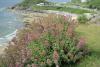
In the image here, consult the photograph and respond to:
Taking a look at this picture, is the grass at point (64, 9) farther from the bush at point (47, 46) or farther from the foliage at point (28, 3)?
the bush at point (47, 46)

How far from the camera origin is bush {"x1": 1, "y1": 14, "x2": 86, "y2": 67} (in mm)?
15109

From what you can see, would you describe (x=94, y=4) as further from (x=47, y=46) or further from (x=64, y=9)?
(x=47, y=46)

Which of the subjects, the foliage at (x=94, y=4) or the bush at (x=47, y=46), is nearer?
the bush at (x=47, y=46)

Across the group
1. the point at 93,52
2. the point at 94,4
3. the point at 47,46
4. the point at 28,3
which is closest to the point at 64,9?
the point at 94,4

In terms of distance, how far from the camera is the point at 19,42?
16234mm

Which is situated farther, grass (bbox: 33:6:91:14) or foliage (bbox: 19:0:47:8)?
foliage (bbox: 19:0:47:8)

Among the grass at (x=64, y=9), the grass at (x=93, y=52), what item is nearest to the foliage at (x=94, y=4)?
the grass at (x=64, y=9)

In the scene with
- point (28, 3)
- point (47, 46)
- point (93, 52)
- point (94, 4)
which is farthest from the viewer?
point (28, 3)

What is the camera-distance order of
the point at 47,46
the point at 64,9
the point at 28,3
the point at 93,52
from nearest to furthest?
1. the point at 47,46
2. the point at 93,52
3. the point at 64,9
4. the point at 28,3

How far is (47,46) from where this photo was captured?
1547cm

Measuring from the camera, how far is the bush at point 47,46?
15109 mm

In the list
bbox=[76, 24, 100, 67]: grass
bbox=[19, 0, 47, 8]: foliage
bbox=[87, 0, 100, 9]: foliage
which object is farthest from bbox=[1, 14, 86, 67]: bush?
bbox=[19, 0, 47, 8]: foliage

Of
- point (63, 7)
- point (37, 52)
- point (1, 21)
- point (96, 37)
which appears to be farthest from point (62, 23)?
point (63, 7)

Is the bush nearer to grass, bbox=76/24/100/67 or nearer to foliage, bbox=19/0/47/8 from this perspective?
grass, bbox=76/24/100/67
